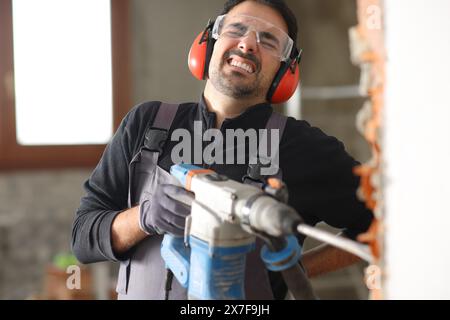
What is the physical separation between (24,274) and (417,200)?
3090mm

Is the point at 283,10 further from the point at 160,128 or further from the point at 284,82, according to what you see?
the point at 160,128

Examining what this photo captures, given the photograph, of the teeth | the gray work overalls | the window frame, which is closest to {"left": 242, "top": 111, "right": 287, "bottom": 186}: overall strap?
the gray work overalls

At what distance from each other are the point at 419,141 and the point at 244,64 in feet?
2.10

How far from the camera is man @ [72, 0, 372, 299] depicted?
3.87 feet

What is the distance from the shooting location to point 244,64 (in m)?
1.21

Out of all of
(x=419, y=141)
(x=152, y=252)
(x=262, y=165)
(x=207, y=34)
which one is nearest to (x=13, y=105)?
(x=207, y=34)

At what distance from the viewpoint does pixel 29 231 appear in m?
3.24

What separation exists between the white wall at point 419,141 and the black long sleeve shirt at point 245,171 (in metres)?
0.53

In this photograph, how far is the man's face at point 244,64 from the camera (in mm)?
1210

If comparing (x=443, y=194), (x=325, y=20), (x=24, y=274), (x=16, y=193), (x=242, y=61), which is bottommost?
(x=24, y=274)

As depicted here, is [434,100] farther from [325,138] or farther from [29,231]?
[29,231]

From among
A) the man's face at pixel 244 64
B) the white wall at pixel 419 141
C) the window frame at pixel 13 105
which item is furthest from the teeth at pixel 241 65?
the window frame at pixel 13 105
